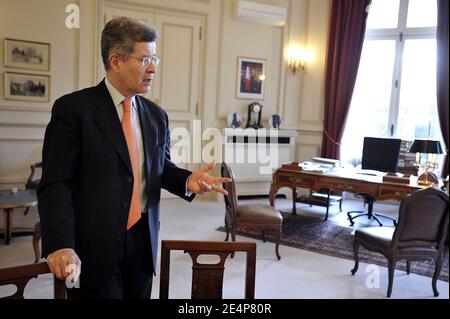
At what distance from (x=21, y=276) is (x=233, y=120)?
4966mm

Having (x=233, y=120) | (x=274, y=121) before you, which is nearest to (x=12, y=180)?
(x=233, y=120)

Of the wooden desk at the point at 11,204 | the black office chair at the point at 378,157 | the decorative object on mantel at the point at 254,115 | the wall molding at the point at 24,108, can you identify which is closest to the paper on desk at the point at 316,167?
the black office chair at the point at 378,157

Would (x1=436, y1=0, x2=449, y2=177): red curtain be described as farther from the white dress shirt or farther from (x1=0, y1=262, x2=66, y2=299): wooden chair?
(x1=0, y1=262, x2=66, y2=299): wooden chair

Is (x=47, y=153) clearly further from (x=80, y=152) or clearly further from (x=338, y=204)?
(x=338, y=204)

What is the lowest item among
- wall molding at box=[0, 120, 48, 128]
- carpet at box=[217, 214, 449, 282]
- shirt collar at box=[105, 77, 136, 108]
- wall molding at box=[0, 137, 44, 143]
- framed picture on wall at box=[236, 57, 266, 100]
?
carpet at box=[217, 214, 449, 282]

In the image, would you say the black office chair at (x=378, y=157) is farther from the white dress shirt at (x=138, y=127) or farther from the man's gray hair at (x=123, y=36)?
the man's gray hair at (x=123, y=36)

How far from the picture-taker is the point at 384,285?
3.17 m

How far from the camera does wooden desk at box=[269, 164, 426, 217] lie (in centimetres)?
386

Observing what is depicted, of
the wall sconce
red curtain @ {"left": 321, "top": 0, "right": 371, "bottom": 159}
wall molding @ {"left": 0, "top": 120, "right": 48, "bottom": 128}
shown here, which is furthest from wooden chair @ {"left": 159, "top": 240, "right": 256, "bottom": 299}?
the wall sconce

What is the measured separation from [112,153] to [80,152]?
0.09 meters

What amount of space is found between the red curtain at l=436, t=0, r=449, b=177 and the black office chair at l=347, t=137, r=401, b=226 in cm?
99

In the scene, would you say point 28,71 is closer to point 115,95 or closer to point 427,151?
point 115,95

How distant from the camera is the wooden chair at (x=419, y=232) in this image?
9.52 feet

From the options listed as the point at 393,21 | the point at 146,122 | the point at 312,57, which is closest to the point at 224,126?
the point at 312,57
